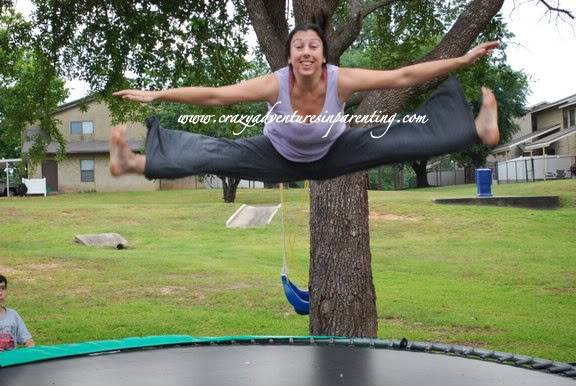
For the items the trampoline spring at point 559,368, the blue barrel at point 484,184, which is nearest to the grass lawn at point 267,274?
the blue barrel at point 484,184

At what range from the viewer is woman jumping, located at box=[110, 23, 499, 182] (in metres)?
3.31

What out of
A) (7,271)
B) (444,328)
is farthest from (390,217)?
(444,328)

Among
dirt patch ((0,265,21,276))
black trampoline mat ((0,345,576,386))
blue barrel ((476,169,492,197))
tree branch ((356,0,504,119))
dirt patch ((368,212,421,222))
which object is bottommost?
black trampoline mat ((0,345,576,386))

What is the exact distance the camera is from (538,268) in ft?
37.4

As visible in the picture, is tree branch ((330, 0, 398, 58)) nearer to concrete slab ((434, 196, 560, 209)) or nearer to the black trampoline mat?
the black trampoline mat

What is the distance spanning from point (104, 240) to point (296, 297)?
29.3ft

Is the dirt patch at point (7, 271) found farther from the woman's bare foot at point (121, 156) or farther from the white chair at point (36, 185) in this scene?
the white chair at point (36, 185)

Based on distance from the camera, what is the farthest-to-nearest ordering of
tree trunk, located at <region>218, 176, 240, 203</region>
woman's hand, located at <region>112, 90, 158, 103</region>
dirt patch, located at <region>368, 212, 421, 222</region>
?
1. tree trunk, located at <region>218, 176, 240, 203</region>
2. dirt patch, located at <region>368, 212, 421, 222</region>
3. woman's hand, located at <region>112, 90, 158, 103</region>

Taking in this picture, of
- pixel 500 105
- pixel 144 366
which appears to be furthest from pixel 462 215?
pixel 500 105

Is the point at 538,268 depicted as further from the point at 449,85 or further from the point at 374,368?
the point at 449,85

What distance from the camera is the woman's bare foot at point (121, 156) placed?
3.26 meters

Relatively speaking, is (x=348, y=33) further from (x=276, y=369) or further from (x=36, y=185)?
(x=36, y=185)

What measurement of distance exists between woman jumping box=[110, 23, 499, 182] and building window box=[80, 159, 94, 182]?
93.6 ft

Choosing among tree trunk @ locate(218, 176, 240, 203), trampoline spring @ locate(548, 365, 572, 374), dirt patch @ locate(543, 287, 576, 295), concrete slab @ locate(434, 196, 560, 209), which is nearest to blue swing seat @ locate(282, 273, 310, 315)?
trampoline spring @ locate(548, 365, 572, 374)
